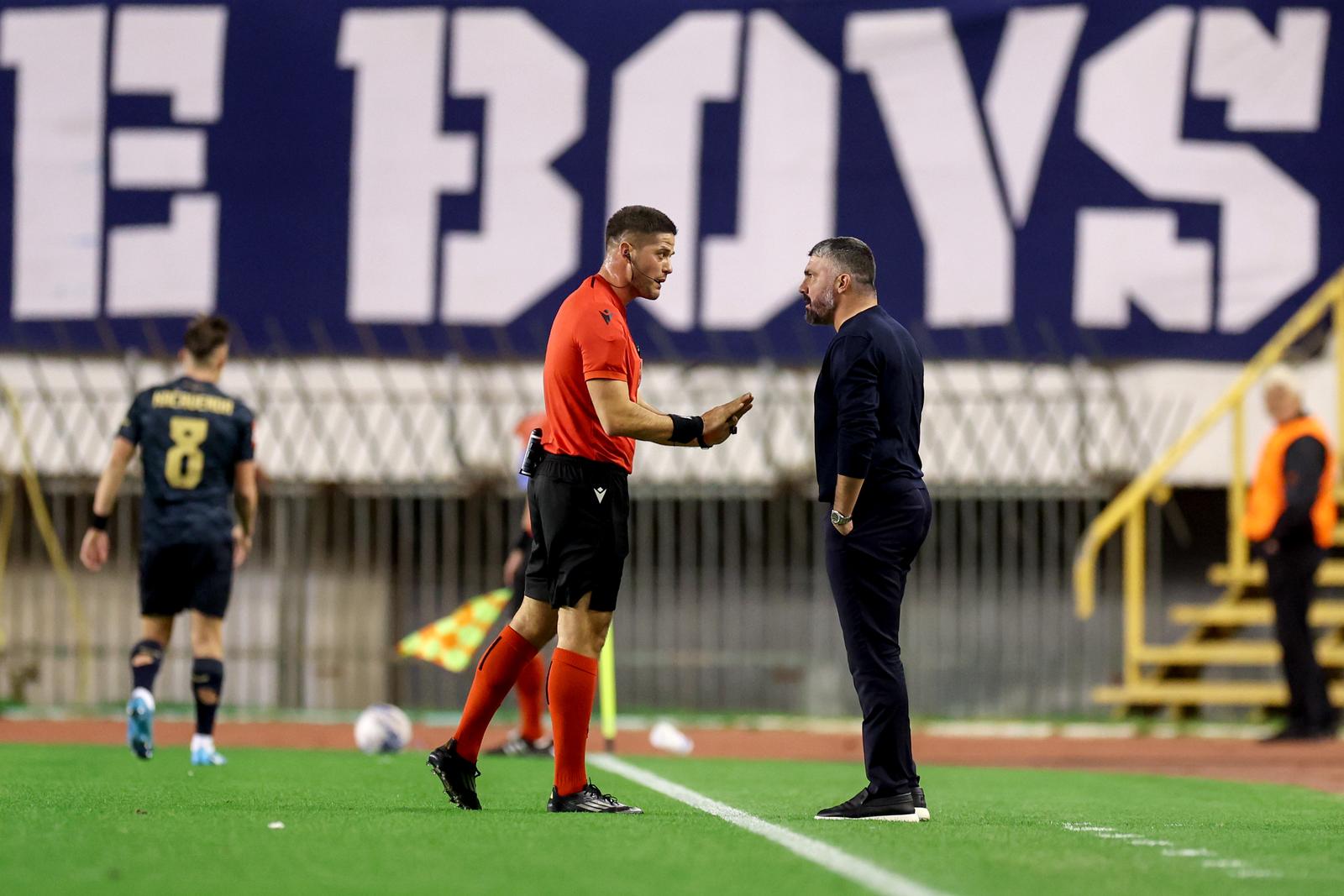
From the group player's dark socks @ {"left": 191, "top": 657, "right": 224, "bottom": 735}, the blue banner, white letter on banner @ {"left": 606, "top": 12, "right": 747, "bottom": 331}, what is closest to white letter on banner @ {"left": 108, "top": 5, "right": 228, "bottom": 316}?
the blue banner

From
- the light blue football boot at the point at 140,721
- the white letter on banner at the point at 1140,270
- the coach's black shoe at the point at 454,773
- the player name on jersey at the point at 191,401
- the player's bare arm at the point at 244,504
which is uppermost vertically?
the white letter on banner at the point at 1140,270

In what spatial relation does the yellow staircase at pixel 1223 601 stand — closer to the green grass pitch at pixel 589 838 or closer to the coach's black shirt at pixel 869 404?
the green grass pitch at pixel 589 838

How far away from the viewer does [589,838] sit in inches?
207

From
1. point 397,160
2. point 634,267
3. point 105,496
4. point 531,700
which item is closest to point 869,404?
point 634,267

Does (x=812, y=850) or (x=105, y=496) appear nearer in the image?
(x=812, y=850)

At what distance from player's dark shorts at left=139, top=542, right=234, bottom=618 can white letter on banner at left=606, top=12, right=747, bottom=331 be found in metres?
7.31

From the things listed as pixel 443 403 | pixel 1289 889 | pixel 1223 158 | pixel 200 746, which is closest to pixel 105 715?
pixel 443 403

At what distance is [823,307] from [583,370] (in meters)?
0.84

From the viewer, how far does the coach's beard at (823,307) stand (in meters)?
6.39

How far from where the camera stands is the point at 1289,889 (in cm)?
442

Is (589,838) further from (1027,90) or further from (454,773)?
(1027,90)

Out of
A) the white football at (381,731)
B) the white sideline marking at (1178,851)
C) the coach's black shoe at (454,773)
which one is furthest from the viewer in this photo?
the white football at (381,731)

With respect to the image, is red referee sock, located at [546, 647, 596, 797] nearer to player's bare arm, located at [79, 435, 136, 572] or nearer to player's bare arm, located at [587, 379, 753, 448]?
player's bare arm, located at [587, 379, 753, 448]

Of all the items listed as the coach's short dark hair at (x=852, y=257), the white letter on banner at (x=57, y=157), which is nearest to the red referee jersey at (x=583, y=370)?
the coach's short dark hair at (x=852, y=257)
